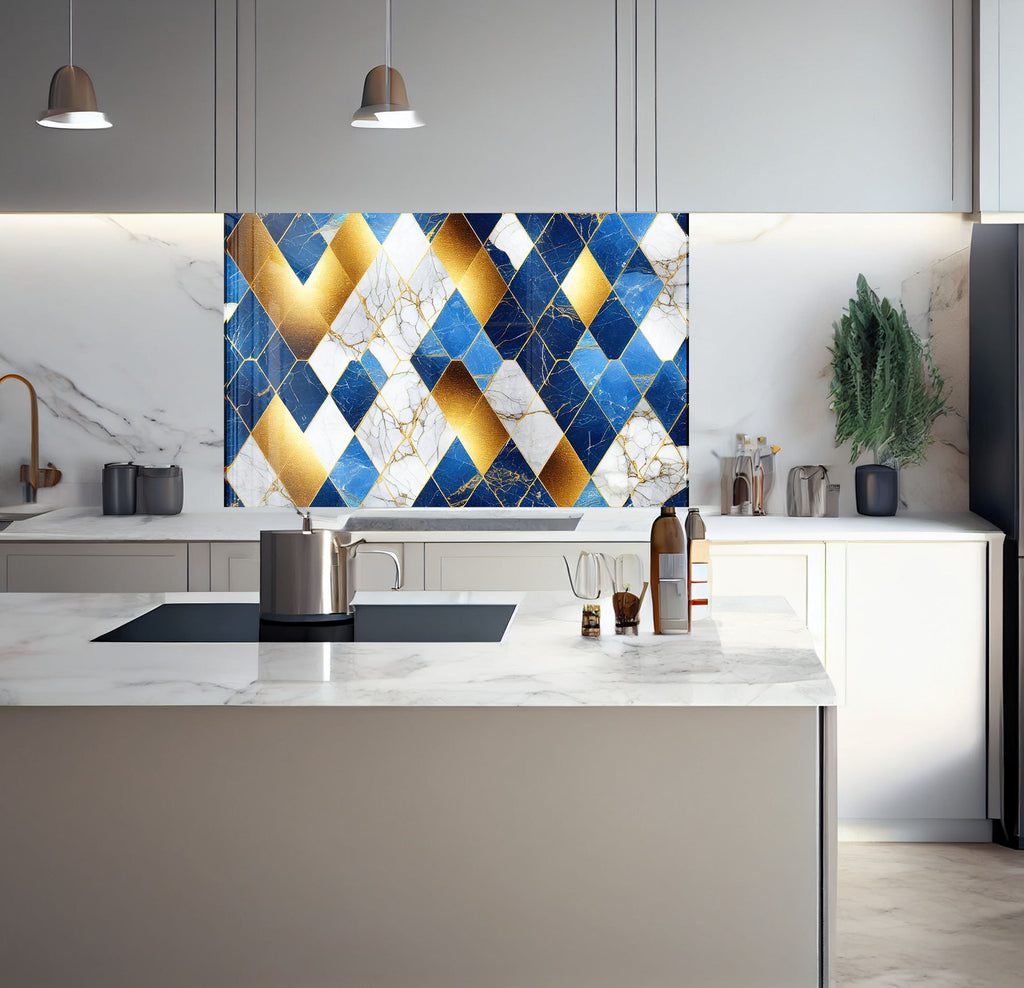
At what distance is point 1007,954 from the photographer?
9.32 ft

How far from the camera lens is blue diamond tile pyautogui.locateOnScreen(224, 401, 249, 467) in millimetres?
4328

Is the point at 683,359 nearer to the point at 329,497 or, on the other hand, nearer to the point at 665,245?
the point at 665,245

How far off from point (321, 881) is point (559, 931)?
1.30 feet

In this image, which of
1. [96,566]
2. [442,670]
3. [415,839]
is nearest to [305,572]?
[442,670]

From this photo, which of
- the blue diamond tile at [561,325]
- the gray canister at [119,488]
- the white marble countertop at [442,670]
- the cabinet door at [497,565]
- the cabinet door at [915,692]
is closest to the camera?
the white marble countertop at [442,670]

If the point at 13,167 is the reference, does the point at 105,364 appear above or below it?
below

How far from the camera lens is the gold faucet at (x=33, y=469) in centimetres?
431

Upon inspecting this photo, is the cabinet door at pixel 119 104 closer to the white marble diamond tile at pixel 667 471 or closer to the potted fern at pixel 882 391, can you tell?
the white marble diamond tile at pixel 667 471

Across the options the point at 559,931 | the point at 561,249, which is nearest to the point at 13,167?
the point at 561,249

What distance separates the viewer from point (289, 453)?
14.2ft

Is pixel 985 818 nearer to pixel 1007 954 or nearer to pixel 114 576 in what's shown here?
pixel 1007 954

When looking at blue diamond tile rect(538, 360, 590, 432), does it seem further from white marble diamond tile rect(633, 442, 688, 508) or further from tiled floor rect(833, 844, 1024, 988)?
tiled floor rect(833, 844, 1024, 988)

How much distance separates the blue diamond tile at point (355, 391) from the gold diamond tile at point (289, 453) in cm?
20

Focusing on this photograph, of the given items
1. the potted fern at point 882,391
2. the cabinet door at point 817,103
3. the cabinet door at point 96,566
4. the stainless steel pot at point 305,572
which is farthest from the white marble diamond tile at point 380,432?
the stainless steel pot at point 305,572
